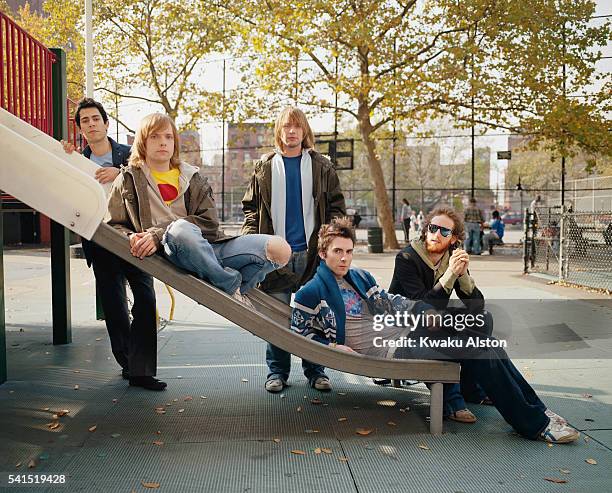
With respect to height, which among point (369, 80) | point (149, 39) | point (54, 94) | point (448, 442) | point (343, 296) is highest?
point (149, 39)

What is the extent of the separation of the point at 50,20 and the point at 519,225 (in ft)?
113

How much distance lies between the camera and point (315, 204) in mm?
4770

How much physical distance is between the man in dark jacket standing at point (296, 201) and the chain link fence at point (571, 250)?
284 inches

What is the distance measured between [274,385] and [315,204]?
4.27 feet

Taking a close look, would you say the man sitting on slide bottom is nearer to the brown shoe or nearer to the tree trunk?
the brown shoe

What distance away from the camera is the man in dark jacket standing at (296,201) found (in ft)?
15.6

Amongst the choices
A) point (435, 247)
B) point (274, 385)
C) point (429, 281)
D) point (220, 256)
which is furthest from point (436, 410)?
point (220, 256)

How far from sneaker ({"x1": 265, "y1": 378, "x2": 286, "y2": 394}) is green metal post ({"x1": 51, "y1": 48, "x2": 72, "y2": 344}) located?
2664 mm

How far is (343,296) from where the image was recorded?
4.30 metres

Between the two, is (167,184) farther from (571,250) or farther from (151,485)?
(571,250)

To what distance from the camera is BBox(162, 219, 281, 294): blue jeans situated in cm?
385

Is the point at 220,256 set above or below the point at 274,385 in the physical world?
above

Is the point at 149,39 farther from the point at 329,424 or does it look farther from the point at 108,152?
the point at 329,424

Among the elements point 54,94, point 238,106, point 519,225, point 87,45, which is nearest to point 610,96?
point 238,106
